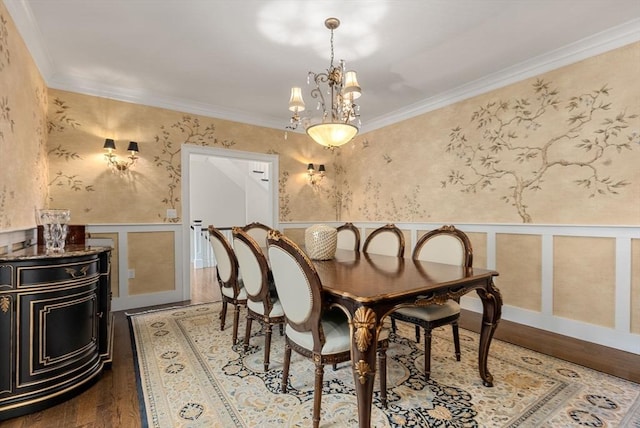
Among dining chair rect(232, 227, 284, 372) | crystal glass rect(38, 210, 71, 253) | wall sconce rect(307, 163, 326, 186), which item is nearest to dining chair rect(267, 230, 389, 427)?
dining chair rect(232, 227, 284, 372)

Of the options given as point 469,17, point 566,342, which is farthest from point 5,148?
point 566,342

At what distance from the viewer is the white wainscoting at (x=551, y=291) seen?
2400 millimetres

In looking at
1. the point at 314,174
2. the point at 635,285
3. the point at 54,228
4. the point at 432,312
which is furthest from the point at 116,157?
the point at 635,285

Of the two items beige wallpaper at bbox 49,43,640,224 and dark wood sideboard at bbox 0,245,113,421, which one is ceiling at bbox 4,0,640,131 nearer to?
beige wallpaper at bbox 49,43,640,224

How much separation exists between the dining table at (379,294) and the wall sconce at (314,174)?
9.49 ft

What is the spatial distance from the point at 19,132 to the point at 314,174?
349cm

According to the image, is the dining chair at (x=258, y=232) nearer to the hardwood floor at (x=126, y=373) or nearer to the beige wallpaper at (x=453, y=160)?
the beige wallpaper at (x=453, y=160)

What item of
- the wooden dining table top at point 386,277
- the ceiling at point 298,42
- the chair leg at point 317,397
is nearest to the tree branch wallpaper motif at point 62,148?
the ceiling at point 298,42

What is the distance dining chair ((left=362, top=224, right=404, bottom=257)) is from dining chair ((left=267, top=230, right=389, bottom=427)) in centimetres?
121

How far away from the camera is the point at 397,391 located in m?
1.84

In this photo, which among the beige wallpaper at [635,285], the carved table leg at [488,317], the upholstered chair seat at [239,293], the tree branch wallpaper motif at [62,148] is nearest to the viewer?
the carved table leg at [488,317]

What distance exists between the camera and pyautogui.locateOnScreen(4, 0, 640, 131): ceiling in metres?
2.15

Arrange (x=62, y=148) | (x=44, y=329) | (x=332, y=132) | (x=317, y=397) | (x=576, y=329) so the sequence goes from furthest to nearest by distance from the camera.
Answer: (x=62, y=148)
(x=576, y=329)
(x=332, y=132)
(x=44, y=329)
(x=317, y=397)

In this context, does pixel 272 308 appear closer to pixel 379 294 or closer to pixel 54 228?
pixel 379 294
